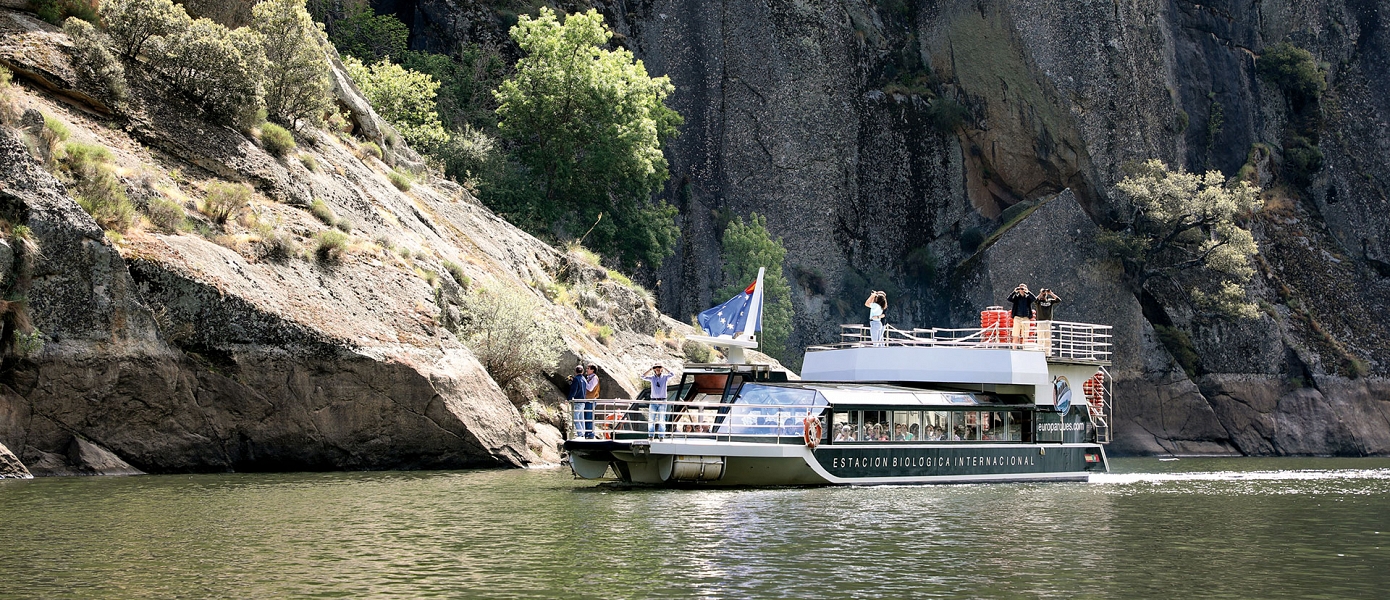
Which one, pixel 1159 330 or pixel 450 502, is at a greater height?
pixel 1159 330

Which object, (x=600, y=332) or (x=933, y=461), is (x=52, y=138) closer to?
(x=600, y=332)

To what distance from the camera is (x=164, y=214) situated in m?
35.6

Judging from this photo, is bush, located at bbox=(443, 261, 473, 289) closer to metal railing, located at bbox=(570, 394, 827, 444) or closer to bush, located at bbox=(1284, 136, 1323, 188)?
metal railing, located at bbox=(570, 394, 827, 444)

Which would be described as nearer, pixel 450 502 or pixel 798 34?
pixel 450 502

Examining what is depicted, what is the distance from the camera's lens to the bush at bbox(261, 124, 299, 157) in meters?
43.1

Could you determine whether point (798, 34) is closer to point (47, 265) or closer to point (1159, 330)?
point (1159, 330)

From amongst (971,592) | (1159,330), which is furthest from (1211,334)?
(971,592)

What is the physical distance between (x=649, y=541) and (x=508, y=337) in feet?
71.1

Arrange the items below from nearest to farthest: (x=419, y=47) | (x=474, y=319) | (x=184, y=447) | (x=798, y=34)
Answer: (x=184, y=447) < (x=474, y=319) < (x=419, y=47) < (x=798, y=34)

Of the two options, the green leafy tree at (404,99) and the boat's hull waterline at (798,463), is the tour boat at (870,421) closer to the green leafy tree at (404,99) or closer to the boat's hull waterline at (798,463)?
the boat's hull waterline at (798,463)

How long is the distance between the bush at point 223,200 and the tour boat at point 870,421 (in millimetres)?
12349

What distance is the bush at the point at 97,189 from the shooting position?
34.0m

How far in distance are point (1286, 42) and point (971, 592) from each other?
90670 mm

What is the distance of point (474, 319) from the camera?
43562 millimetres
